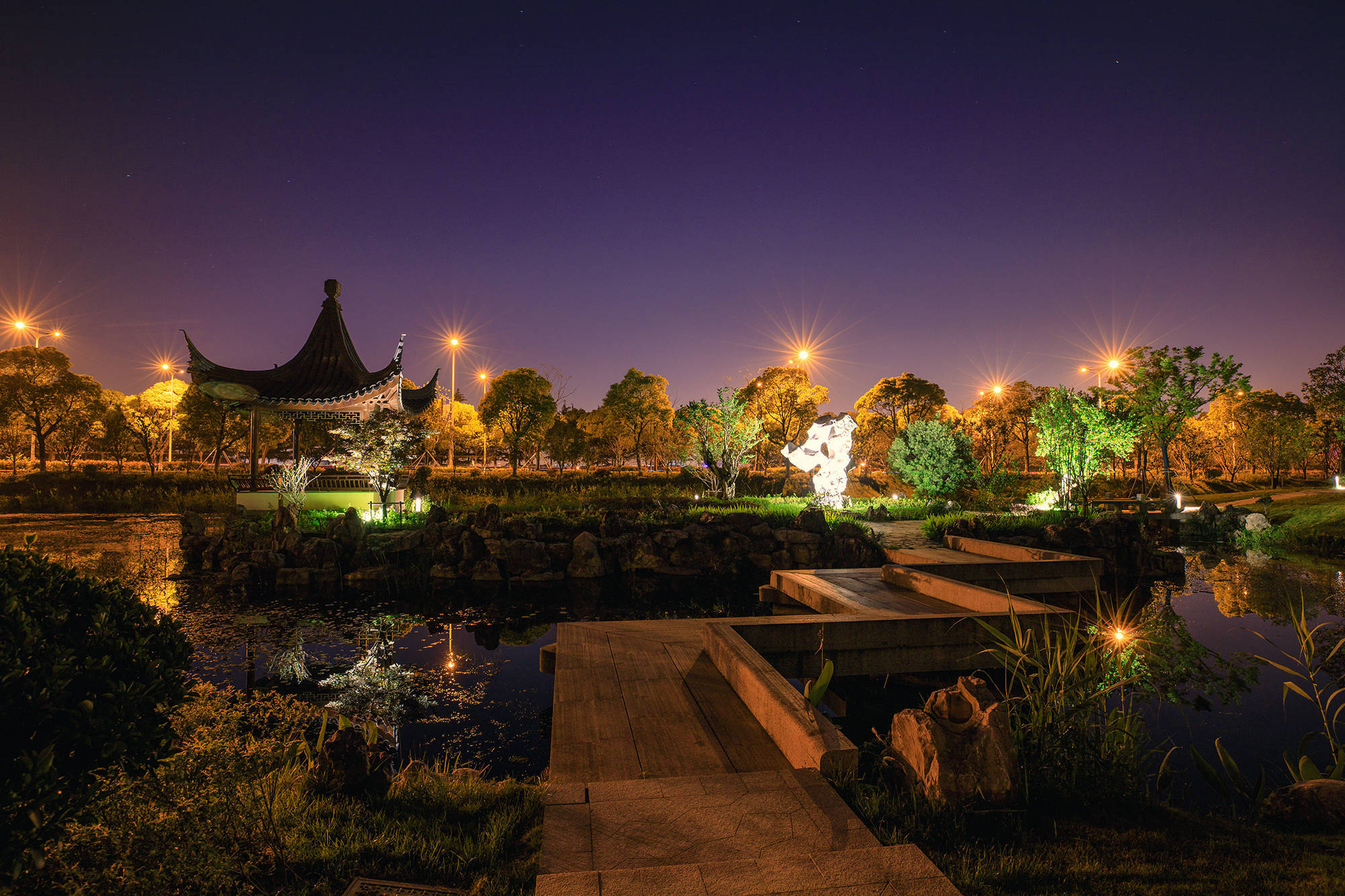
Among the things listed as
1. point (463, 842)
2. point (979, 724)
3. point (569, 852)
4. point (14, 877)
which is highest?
point (14, 877)

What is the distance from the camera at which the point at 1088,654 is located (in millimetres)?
4559

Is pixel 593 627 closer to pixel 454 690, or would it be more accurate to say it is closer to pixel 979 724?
pixel 454 690

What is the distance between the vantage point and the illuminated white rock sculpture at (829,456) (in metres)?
20.8

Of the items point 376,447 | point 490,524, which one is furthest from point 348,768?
point 376,447

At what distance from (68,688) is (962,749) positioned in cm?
440

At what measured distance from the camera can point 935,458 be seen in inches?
852

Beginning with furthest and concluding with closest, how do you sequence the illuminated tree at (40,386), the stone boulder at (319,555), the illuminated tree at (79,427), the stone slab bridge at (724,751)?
the illuminated tree at (79,427) → the illuminated tree at (40,386) → the stone boulder at (319,555) → the stone slab bridge at (724,751)

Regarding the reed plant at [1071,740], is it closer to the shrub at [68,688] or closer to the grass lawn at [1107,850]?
the grass lawn at [1107,850]

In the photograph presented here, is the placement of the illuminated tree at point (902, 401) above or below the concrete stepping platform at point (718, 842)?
above

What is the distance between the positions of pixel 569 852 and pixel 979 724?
2575mm

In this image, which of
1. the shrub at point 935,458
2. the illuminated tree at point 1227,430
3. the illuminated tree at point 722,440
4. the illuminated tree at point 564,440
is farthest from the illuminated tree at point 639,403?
the illuminated tree at point 1227,430

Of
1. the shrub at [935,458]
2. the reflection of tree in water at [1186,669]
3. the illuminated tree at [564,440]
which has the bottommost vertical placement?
the reflection of tree in water at [1186,669]

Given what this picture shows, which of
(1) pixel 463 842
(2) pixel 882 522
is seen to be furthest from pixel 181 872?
(2) pixel 882 522

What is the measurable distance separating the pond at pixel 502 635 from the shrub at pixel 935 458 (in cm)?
673
